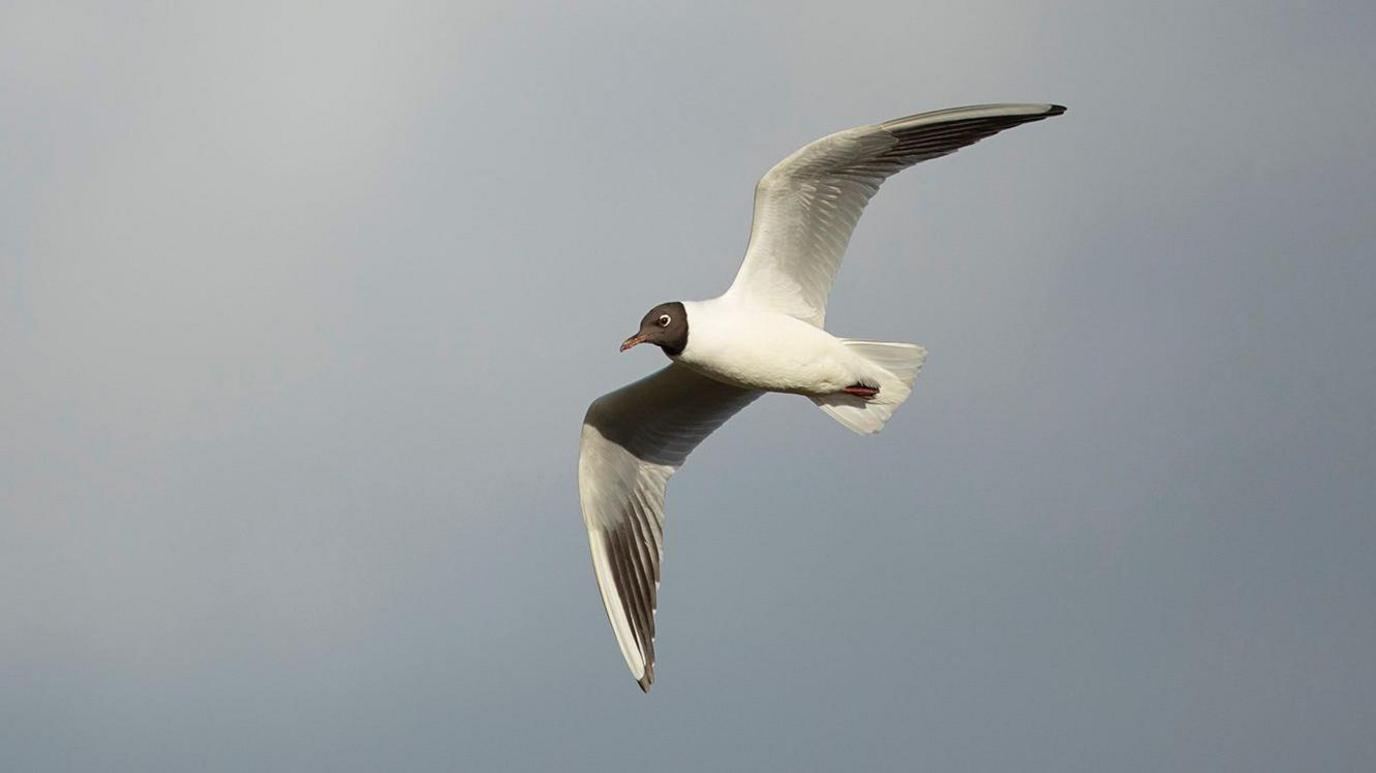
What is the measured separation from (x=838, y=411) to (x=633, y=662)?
8.66 ft

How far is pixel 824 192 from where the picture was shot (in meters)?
14.8

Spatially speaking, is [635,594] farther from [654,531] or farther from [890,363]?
[890,363]

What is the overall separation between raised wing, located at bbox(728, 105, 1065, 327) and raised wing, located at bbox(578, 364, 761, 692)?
56.6 inches

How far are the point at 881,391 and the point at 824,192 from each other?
64.6 inches

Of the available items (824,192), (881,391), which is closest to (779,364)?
(881,391)

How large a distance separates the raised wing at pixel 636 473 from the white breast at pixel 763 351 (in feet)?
4.75

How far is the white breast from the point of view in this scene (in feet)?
47.7

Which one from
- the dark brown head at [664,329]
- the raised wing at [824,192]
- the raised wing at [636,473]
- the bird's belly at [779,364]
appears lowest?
the raised wing at [636,473]

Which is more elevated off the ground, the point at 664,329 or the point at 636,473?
the point at 664,329

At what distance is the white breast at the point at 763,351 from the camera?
14.5 metres

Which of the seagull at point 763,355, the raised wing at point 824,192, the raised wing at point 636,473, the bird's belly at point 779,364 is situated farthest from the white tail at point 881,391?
the raised wing at point 636,473

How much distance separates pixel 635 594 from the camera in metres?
→ 16.3

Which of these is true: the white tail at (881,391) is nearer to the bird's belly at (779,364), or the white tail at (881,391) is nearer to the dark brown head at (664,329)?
the bird's belly at (779,364)

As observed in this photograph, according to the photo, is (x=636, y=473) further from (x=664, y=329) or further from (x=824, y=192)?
(x=824, y=192)
